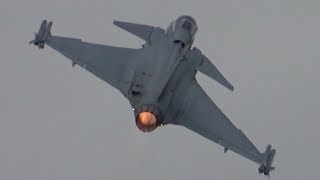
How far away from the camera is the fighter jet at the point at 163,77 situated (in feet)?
623

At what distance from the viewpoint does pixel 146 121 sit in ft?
618

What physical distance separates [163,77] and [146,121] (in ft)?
16.1

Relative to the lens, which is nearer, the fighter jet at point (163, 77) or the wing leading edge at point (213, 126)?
the fighter jet at point (163, 77)

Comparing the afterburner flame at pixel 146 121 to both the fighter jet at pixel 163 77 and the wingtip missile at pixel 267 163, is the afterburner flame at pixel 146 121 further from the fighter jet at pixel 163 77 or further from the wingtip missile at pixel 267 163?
the wingtip missile at pixel 267 163

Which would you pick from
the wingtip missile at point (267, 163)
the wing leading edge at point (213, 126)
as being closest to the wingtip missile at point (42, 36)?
the wing leading edge at point (213, 126)

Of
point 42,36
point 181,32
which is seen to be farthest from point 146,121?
point 42,36

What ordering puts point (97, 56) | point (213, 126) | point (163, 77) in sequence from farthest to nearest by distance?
point (97, 56) < point (213, 126) < point (163, 77)

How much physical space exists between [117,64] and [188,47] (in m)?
6.96

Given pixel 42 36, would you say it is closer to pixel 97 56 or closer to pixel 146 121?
pixel 97 56

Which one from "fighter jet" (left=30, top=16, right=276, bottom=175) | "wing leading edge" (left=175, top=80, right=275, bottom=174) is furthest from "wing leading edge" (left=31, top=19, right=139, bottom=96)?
"wing leading edge" (left=175, top=80, right=275, bottom=174)

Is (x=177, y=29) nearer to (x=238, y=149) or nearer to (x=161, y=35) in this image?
(x=161, y=35)

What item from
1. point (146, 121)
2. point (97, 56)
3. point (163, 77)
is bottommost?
point (146, 121)

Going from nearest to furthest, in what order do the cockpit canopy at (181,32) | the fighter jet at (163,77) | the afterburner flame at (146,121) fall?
the afterburner flame at (146,121)
the fighter jet at (163,77)
the cockpit canopy at (181,32)

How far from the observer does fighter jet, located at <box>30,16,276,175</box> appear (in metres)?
190
